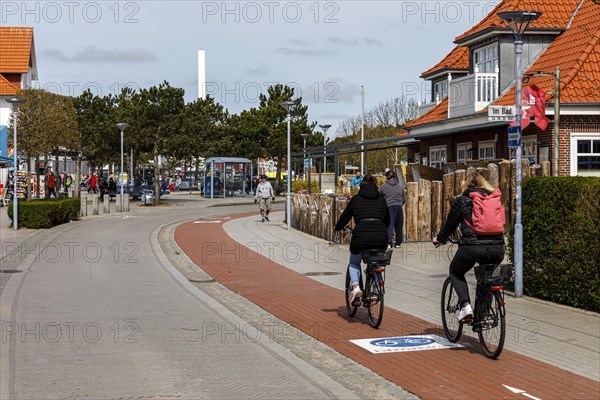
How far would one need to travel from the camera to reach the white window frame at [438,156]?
3088 cm

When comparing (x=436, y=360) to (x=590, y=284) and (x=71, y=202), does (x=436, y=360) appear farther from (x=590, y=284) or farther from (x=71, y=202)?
(x=71, y=202)

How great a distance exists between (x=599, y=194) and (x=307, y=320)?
384 cm

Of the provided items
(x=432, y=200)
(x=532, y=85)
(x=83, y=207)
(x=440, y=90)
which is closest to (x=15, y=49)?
(x=83, y=207)

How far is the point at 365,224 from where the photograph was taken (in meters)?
9.99

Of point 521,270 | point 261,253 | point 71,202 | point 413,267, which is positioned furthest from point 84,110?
point 521,270

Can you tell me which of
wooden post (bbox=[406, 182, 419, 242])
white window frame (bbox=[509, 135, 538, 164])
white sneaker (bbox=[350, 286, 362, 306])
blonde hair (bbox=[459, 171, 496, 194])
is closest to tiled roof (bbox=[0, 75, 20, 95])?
white window frame (bbox=[509, 135, 538, 164])

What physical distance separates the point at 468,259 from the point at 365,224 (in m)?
1.92

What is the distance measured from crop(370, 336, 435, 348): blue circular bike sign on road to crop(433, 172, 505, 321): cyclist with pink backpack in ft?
1.91

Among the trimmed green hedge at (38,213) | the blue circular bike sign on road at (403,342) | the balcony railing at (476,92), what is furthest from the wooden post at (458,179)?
the trimmed green hedge at (38,213)

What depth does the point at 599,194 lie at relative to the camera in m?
10.1

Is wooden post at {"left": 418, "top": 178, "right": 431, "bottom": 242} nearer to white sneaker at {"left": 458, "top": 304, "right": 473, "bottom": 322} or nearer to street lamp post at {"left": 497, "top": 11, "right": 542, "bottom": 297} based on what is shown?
street lamp post at {"left": 497, "top": 11, "right": 542, "bottom": 297}

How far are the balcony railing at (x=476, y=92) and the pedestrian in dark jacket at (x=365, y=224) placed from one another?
18.1 meters

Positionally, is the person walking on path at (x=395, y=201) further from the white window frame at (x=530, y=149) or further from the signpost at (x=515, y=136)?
the signpost at (x=515, y=136)

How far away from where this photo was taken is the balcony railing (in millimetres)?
27375
